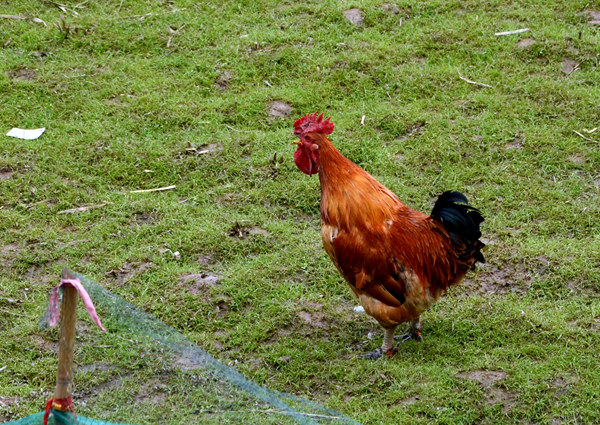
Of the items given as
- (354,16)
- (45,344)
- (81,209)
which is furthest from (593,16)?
(45,344)

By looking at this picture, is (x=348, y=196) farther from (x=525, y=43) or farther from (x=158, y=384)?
(x=525, y=43)

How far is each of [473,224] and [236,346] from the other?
1.95 metres

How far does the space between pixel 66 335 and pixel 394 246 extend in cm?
260

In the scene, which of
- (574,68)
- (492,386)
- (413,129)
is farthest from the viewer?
(574,68)

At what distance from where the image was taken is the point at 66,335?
320 centimetres

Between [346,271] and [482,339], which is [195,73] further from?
[482,339]

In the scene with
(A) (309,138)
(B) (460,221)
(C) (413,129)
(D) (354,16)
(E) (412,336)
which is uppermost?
(A) (309,138)

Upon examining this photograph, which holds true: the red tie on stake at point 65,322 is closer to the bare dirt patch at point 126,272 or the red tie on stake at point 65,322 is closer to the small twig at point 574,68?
the bare dirt patch at point 126,272

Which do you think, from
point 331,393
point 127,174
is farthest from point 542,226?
point 127,174

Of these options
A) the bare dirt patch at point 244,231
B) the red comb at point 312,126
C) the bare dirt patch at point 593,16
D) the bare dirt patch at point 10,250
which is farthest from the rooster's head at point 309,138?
the bare dirt patch at point 593,16

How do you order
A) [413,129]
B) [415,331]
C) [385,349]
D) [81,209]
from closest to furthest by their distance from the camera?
[385,349] < [415,331] < [81,209] < [413,129]

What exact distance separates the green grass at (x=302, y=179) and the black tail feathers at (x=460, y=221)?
2.37ft

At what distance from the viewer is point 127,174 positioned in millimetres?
7309

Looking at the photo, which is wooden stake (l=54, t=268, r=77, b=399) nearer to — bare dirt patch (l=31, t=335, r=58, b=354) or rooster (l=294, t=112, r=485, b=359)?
bare dirt patch (l=31, t=335, r=58, b=354)
